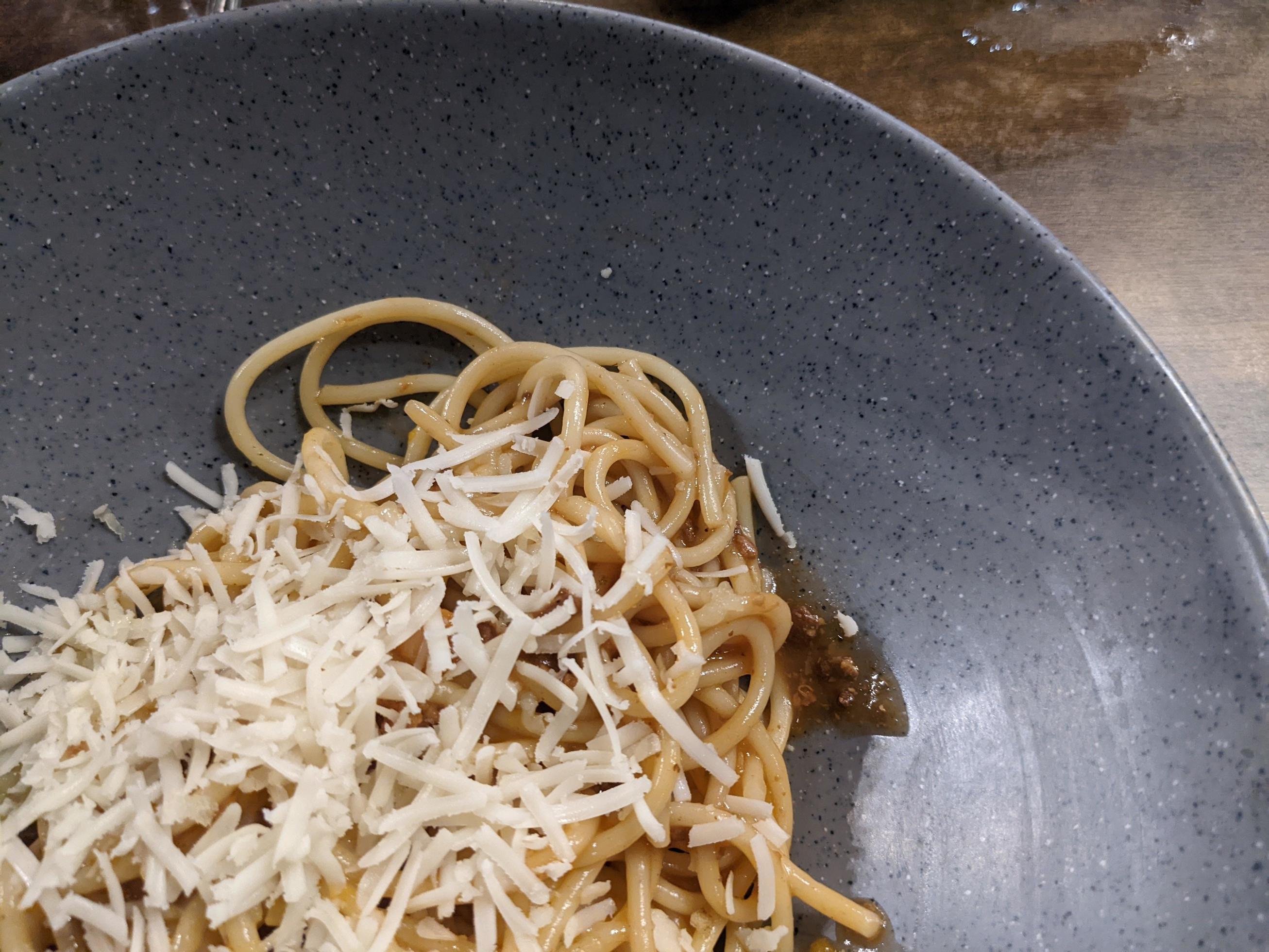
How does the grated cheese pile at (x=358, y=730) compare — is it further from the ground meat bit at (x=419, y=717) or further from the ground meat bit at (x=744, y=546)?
the ground meat bit at (x=744, y=546)

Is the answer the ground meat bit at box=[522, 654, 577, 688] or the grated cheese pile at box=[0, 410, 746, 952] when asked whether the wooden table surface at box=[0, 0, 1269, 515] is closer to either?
the grated cheese pile at box=[0, 410, 746, 952]

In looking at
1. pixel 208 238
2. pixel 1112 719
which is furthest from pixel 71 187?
pixel 1112 719

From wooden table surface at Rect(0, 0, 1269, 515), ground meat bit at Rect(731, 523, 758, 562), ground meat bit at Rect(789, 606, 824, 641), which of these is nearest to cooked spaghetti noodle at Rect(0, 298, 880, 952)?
ground meat bit at Rect(731, 523, 758, 562)

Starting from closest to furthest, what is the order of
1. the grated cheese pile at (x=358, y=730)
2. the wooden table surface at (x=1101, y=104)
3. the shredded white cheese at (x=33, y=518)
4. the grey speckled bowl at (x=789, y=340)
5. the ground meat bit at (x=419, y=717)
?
1. the grated cheese pile at (x=358, y=730)
2. the ground meat bit at (x=419, y=717)
3. the grey speckled bowl at (x=789, y=340)
4. the shredded white cheese at (x=33, y=518)
5. the wooden table surface at (x=1101, y=104)

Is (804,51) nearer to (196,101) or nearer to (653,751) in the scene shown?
(196,101)

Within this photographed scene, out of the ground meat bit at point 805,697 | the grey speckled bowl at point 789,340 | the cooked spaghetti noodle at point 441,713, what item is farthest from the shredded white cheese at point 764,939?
the ground meat bit at point 805,697

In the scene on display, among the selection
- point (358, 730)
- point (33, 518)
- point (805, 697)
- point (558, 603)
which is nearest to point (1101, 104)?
point (805, 697)
